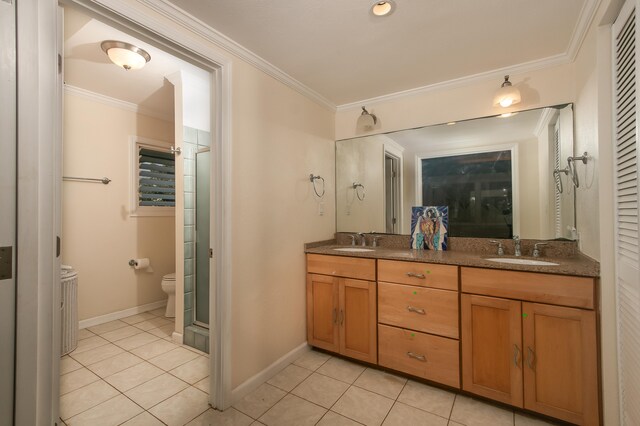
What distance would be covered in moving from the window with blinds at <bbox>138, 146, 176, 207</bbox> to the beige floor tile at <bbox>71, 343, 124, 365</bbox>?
1.64 meters

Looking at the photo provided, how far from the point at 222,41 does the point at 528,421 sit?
9.63 ft

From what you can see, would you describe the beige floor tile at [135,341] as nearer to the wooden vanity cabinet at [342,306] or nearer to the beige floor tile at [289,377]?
the beige floor tile at [289,377]

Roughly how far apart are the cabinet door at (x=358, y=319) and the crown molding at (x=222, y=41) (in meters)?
1.70

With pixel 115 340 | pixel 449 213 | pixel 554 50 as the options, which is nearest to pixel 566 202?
pixel 449 213

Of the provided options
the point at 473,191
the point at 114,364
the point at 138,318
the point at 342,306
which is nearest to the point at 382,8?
the point at 473,191

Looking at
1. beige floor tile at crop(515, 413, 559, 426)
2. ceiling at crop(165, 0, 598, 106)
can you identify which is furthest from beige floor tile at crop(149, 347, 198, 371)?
ceiling at crop(165, 0, 598, 106)

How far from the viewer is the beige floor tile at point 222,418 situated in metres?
1.63

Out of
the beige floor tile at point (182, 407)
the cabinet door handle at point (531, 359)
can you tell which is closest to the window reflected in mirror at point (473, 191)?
the cabinet door handle at point (531, 359)

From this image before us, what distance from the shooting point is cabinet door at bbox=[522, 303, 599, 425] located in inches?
58.9

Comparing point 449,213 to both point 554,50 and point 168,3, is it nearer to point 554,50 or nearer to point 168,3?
point 554,50

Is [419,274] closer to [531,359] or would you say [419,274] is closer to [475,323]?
[475,323]

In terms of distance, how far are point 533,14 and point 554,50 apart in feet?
1.83

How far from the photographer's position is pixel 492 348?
5.74 feet

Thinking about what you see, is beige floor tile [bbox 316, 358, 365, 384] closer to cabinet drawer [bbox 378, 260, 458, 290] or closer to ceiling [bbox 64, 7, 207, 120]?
cabinet drawer [bbox 378, 260, 458, 290]
